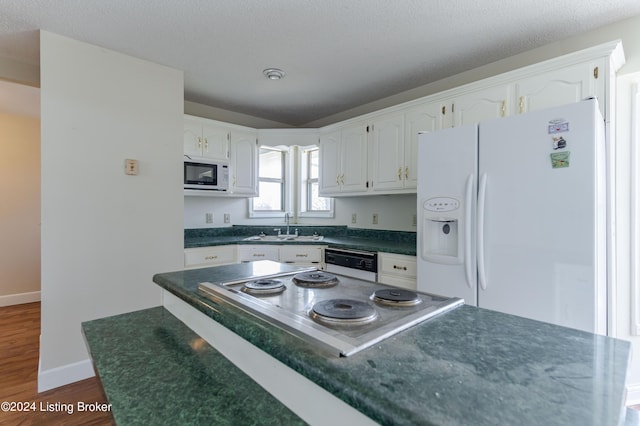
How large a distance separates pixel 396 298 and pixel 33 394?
2.72 meters

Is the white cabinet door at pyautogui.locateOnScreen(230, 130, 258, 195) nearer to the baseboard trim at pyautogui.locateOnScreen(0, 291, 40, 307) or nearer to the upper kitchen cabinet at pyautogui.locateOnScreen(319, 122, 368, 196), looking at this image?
the upper kitchen cabinet at pyautogui.locateOnScreen(319, 122, 368, 196)

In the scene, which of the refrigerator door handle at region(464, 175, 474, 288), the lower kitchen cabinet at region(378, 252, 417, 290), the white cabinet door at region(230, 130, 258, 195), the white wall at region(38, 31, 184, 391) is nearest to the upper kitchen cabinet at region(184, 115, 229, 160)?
the white cabinet door at region(230, 130, 258, 195)

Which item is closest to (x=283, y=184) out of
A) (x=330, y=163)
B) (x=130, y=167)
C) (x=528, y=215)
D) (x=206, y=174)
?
(x=330, y=163)

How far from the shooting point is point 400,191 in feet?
9.57

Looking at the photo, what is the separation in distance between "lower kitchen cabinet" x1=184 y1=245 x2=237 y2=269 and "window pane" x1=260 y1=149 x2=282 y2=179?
1.27 meters

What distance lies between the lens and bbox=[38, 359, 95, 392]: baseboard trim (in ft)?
7.25

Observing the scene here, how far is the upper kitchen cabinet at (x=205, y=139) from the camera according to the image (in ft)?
10.4

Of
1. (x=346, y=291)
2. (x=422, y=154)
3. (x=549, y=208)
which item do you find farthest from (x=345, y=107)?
(x=346, y=291)

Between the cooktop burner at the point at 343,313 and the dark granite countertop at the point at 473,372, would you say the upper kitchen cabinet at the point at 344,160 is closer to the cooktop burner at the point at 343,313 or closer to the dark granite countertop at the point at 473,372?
the cooktop burner at the point at 343,313

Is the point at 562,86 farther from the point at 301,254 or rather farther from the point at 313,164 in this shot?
the point at 313,164

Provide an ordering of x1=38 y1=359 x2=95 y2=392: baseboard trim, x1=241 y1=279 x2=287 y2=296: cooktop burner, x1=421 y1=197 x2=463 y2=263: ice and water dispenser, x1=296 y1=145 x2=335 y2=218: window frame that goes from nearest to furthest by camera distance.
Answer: x1=241 y1=279 x2=287 y2=296: cooktop burner < x1=421 y1=197 x2=463 y2=263: ice and water dispenser < x1=38 y1=359 x2=95 y2=392: baseboard trim < x1=296 y1=145 x2=335 y2=218: window frame

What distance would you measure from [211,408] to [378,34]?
93.5 inches

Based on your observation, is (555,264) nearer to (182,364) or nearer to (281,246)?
(182,364)

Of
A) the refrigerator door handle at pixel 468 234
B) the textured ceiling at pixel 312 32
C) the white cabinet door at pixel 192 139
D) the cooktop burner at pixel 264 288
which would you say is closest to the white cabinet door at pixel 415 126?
the textured ceiling at pixel 312 32
